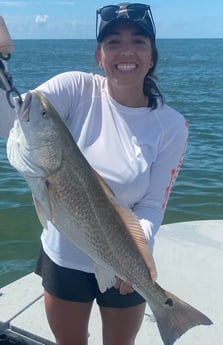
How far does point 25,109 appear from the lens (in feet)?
8.43

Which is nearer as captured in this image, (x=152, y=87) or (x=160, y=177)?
(x=160, y=177)

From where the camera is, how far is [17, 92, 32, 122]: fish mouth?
2570 millimetres

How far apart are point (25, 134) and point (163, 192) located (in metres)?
0.98

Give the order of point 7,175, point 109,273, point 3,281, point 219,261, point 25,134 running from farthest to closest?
point 7,175
point 3,281
point 219,261
point 109,273
point 25,134

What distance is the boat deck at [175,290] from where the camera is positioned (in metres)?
4.03

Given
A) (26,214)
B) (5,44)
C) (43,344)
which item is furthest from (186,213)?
(5,44)

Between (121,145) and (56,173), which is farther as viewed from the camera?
(121,145)

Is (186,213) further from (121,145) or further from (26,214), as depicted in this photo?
(121,145)

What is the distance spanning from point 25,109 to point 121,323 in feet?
4.72

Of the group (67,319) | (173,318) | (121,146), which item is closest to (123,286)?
(173,318)

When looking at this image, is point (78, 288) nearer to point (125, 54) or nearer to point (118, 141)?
point (118, 141)

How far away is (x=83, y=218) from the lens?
108 inches

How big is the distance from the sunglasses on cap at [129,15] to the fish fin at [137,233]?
101cm

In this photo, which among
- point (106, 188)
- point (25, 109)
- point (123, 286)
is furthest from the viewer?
point (123, 286)
